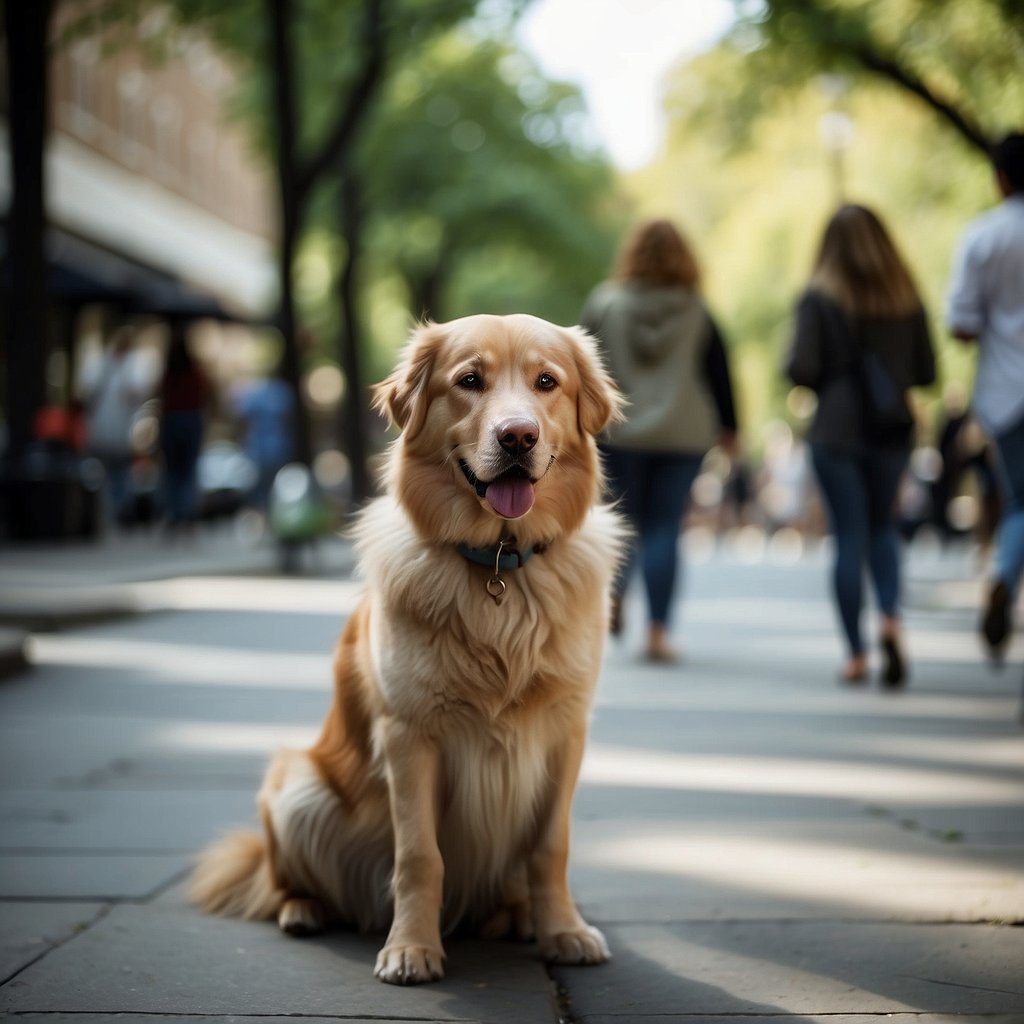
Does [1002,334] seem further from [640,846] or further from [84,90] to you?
[84,90]

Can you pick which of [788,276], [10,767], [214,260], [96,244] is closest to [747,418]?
[788,276]

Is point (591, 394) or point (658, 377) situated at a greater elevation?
point (658, 377)

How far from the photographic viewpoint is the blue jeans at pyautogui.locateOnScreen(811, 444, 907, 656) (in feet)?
25.0

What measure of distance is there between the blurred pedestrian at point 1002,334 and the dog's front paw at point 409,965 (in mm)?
4273

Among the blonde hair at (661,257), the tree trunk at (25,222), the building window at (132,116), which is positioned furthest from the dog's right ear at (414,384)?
the building window at (132,116)

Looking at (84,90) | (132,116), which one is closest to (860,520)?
(84,90)

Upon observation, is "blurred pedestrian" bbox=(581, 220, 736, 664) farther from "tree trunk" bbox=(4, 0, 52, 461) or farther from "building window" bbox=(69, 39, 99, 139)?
"building window" bbox=(69, 39, 99, 139)

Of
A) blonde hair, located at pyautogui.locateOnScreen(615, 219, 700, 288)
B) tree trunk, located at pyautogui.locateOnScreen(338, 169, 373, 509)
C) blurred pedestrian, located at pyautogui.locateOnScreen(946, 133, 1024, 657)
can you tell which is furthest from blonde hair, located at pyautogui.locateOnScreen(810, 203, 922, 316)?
tree trunk, located at pyautogui.locateOnScreen(338, 169, 373, 509)

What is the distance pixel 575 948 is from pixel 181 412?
14420 millimetres

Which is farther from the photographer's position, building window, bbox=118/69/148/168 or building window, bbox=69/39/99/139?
building window, bbox=118/69/148/168

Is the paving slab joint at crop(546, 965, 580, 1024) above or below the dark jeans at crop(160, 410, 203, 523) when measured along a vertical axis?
below

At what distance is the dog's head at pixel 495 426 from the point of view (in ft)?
11.3

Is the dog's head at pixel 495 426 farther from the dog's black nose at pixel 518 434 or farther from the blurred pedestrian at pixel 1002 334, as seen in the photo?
the blurred pedestrian at pixel 1002 334

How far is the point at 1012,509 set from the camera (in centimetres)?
682
